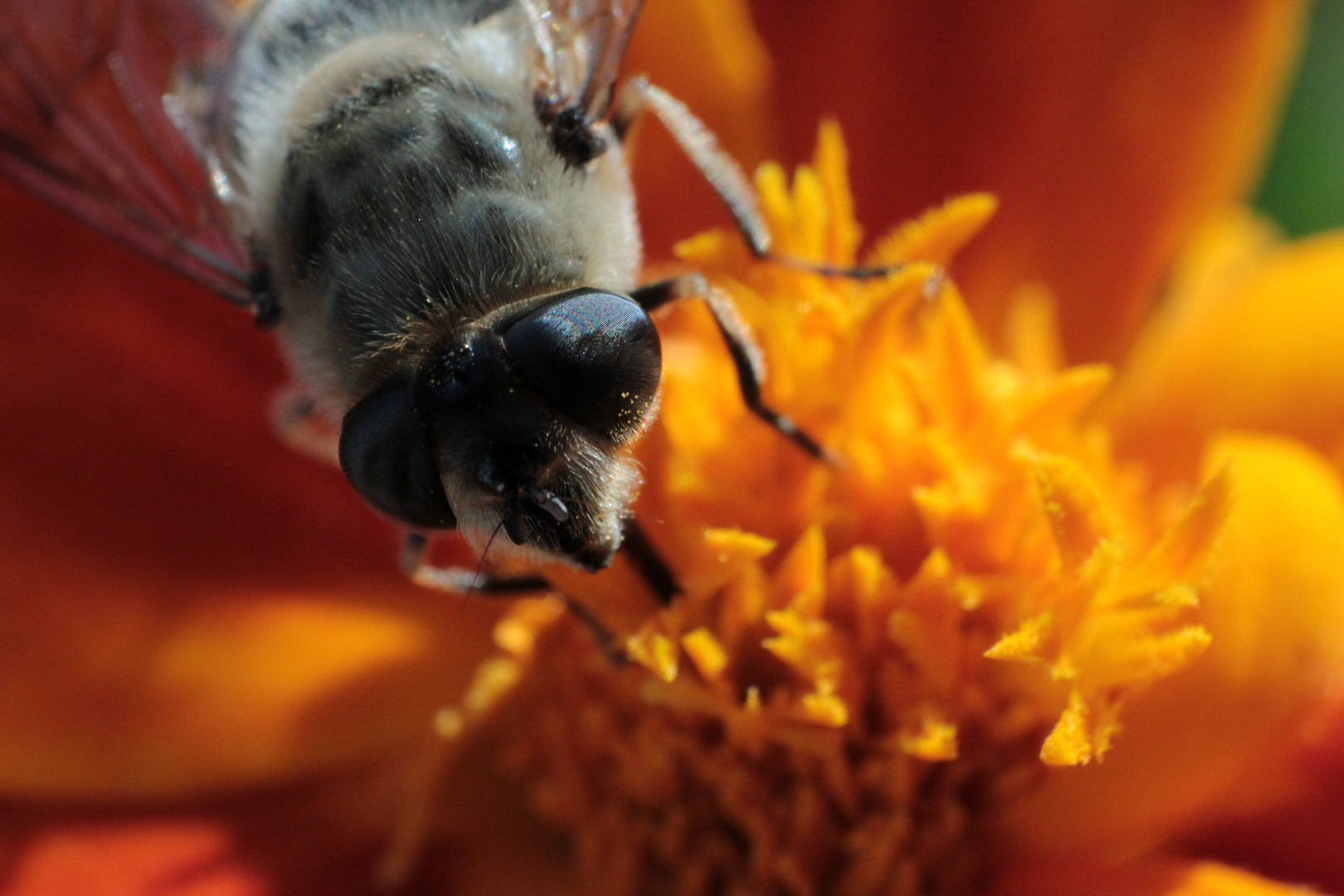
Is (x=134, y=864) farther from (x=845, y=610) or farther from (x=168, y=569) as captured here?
(x=845, y=610)

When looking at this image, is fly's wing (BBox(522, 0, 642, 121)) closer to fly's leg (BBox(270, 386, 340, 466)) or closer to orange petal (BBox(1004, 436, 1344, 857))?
fly's leg (BBox(270, 386, 340, 466))

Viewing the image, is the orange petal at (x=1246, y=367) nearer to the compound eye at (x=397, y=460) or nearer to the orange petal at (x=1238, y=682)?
the orange petal at (x=1238, y=682)

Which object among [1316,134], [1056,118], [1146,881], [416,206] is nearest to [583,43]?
[416,206]

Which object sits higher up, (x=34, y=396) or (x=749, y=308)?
(x=749, y=308)

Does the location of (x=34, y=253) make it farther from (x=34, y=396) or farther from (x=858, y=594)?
(x=858, y=594)

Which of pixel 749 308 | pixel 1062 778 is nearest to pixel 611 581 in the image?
pixel 749 308
